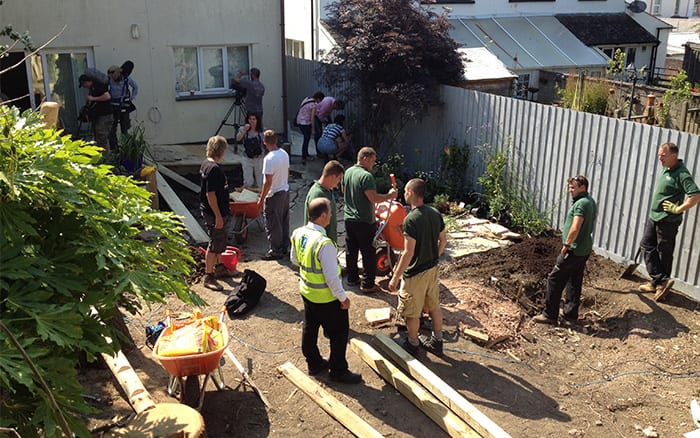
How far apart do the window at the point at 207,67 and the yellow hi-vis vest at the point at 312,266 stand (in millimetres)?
10177

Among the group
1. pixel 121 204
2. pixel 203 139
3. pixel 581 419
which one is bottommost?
pixel 581 419

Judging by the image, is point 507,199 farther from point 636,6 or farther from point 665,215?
point 636,6

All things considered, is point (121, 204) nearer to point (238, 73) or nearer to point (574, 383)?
point (574, 383)

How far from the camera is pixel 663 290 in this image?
7.50 meters

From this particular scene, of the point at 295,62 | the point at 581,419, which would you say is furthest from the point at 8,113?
the point at 295,62

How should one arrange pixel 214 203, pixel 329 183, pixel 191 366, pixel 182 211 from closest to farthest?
1. pixel 191 366
2. pixel 329 183
3. pixel 214 203
4. pixel 182 211

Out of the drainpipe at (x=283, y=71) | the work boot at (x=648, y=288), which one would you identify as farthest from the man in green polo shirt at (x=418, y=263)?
the drainpipe at (x=283, y=71)

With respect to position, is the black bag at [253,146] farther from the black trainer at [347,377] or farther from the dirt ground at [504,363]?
the black trainer at [347,377]

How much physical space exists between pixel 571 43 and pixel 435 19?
44.5ft

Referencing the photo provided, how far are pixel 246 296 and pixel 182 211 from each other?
342cm

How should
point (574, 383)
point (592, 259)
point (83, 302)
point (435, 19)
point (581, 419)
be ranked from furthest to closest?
point (435, 19) < point (592, 259) < point (574, 383) < point (581, 419) < point (83, 302)

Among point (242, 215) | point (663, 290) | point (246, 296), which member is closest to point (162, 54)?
point (242, 215)

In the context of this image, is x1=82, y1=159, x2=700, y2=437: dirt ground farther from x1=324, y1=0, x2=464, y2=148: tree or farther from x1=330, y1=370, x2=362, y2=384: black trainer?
x1=324, y1=0, x2=464, y2=148: tree

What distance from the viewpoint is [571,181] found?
6.94m
